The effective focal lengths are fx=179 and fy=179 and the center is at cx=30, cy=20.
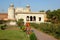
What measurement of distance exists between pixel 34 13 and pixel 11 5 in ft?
26.6

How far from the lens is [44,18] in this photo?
49.7 metres

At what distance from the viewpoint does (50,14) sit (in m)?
46.9

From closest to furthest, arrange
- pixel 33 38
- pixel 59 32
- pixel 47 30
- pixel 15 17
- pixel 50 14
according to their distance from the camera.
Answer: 1. pixel 33 38
2. pixel 59 32
3. pixel 47 30
4. pixel 50 14
5. pixel 15 17

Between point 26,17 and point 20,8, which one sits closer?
point 26,17

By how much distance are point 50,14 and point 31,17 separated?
557 centimetres

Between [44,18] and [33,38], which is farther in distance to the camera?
[44,18]

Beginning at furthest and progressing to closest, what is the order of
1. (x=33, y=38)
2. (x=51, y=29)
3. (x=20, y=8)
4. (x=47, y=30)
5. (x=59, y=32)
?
(x=20, y=8), (x=47, y=30), (x=51, y=29), (x=59, y=32), (x=33, y=38)

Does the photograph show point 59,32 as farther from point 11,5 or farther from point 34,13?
point 11,5

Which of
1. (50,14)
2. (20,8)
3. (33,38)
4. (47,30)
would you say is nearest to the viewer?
(33,38)

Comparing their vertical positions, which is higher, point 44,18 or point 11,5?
point 11,5

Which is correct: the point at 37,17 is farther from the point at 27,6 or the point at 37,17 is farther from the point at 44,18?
the point at 27,6

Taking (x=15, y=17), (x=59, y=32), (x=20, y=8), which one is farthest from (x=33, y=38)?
(x=20, y=8)

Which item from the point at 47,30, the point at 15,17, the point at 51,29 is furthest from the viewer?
the point at 15,17

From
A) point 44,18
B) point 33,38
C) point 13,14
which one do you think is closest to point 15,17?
point 13,14
